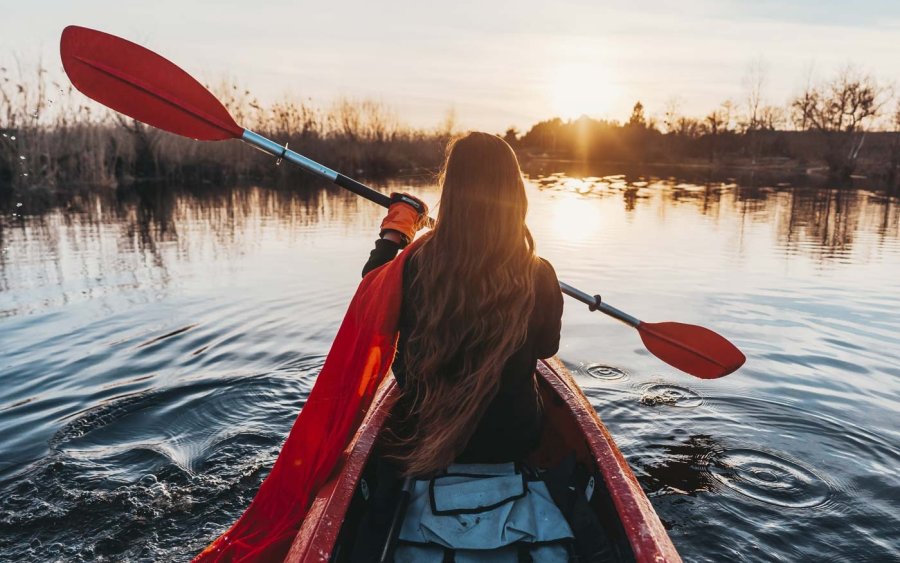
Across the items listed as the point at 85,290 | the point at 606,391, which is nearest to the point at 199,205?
the point at 85,290

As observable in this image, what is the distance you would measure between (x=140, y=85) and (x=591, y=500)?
10.3 ft

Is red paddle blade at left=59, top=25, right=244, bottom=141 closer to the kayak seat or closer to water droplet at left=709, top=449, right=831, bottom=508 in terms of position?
the kayak seat

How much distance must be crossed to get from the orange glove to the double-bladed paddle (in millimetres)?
336

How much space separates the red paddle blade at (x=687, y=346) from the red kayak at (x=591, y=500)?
1269 mm

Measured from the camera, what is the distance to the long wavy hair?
179 centimetres

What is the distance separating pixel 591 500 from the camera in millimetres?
2133

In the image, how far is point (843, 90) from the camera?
37.9m

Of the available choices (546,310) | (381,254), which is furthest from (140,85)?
(546,310)

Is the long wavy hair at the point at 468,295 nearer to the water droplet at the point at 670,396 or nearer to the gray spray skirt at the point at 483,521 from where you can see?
the gray spray skirt at the point at 483,521

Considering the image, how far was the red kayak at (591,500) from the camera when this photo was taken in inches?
68.1

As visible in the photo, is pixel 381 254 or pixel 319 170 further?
pixel 319 170

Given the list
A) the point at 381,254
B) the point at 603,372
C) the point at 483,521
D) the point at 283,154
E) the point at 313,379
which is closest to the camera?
the point at 483,521

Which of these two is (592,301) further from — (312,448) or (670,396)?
(312,448)

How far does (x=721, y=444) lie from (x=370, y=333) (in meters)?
2.75
